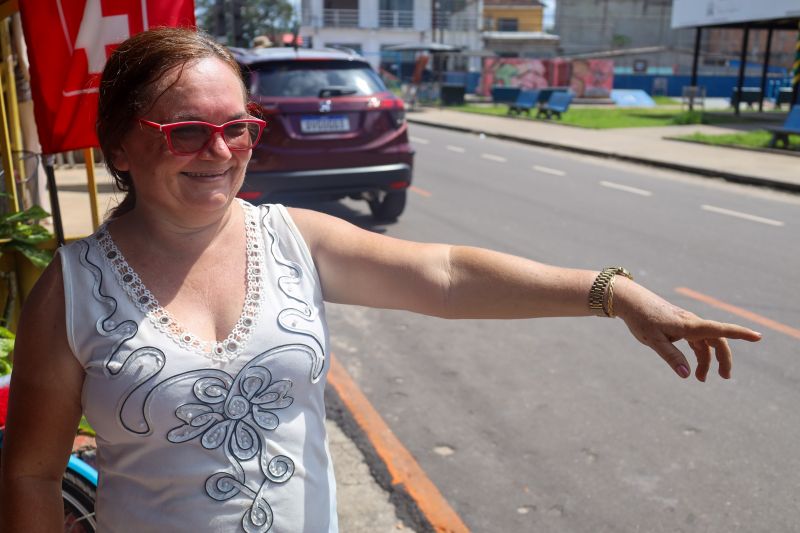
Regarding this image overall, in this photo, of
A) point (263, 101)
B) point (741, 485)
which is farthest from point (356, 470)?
point (263, 101)

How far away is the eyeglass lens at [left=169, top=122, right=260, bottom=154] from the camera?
1576 millimetres

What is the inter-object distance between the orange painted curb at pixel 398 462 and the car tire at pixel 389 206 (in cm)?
442

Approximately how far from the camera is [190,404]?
1.54 metres

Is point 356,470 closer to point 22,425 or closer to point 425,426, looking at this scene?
point 425,426

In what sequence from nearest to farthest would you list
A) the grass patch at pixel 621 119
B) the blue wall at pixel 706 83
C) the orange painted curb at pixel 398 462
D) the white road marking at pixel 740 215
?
the orange painted curb at pixel 398 462, the white road marking at pixel 740 215, the grass patch at pixel 621 119, the blue wall at pixel 706 83

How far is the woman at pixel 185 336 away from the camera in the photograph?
5.03 feet

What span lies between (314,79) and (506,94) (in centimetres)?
2321

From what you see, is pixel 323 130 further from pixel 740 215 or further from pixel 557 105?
pixel 557 105

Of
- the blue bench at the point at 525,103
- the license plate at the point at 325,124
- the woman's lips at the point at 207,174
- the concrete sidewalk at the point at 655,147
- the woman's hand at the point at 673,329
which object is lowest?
the concrete sidewalk at the point at 655,147

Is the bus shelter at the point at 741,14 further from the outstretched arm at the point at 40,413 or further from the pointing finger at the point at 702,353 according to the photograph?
the outstretched arm at the point at 40,413

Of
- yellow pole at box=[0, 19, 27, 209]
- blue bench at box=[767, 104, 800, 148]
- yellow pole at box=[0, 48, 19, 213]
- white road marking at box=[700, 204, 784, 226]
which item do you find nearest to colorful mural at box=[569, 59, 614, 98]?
blue bench at box=[767, 104, 800, 148]

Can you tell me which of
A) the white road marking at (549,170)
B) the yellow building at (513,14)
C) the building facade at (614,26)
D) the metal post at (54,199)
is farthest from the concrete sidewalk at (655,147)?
the yellow building at (513,14)

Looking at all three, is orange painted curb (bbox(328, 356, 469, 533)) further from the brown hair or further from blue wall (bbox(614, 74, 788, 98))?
blue wall (bbox(614, 74, 788, 98))

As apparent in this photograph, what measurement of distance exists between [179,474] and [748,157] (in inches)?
612
